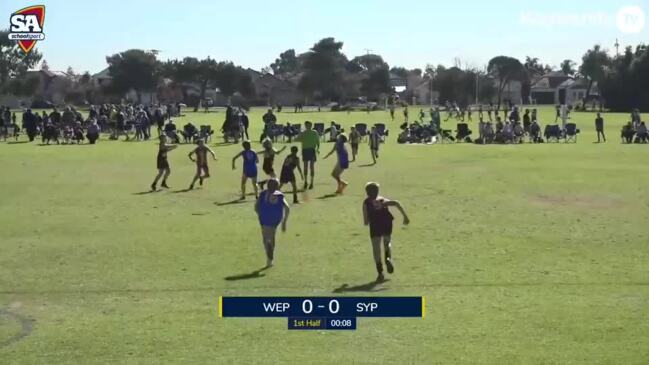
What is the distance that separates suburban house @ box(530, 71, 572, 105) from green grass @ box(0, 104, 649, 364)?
130 m

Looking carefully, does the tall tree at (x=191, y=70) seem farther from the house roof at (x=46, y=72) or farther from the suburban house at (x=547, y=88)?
the suburban house at (x=547, y=88)

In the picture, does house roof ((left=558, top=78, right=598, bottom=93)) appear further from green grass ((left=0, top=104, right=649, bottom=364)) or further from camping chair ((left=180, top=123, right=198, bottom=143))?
green grass ((left=0, top=104, right=649, bottom=364))

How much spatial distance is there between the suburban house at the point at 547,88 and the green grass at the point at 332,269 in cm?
13017

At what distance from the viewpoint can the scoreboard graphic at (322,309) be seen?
10.7 meters

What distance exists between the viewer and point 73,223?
1958 centimetres

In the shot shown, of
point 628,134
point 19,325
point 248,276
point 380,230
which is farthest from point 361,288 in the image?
point 628,134

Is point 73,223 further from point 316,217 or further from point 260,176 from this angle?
point 260,176

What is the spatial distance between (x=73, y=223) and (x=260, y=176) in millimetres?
9577

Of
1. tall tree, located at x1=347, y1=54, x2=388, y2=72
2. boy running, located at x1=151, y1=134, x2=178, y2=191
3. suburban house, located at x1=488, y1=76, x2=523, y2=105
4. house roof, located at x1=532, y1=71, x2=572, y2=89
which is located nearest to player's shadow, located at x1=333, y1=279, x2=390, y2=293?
boy running, located at x1=151, y1=134, x2=178, y2=191

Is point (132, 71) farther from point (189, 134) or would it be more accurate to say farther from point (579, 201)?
point (579, 201)

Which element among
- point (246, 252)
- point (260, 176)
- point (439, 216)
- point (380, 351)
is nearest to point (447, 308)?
point (380, 351)

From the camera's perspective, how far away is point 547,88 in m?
158

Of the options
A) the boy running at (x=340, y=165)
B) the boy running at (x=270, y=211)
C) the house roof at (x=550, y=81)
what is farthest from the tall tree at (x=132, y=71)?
the boy running at (x=270, y=211)

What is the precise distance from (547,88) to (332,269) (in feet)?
493
